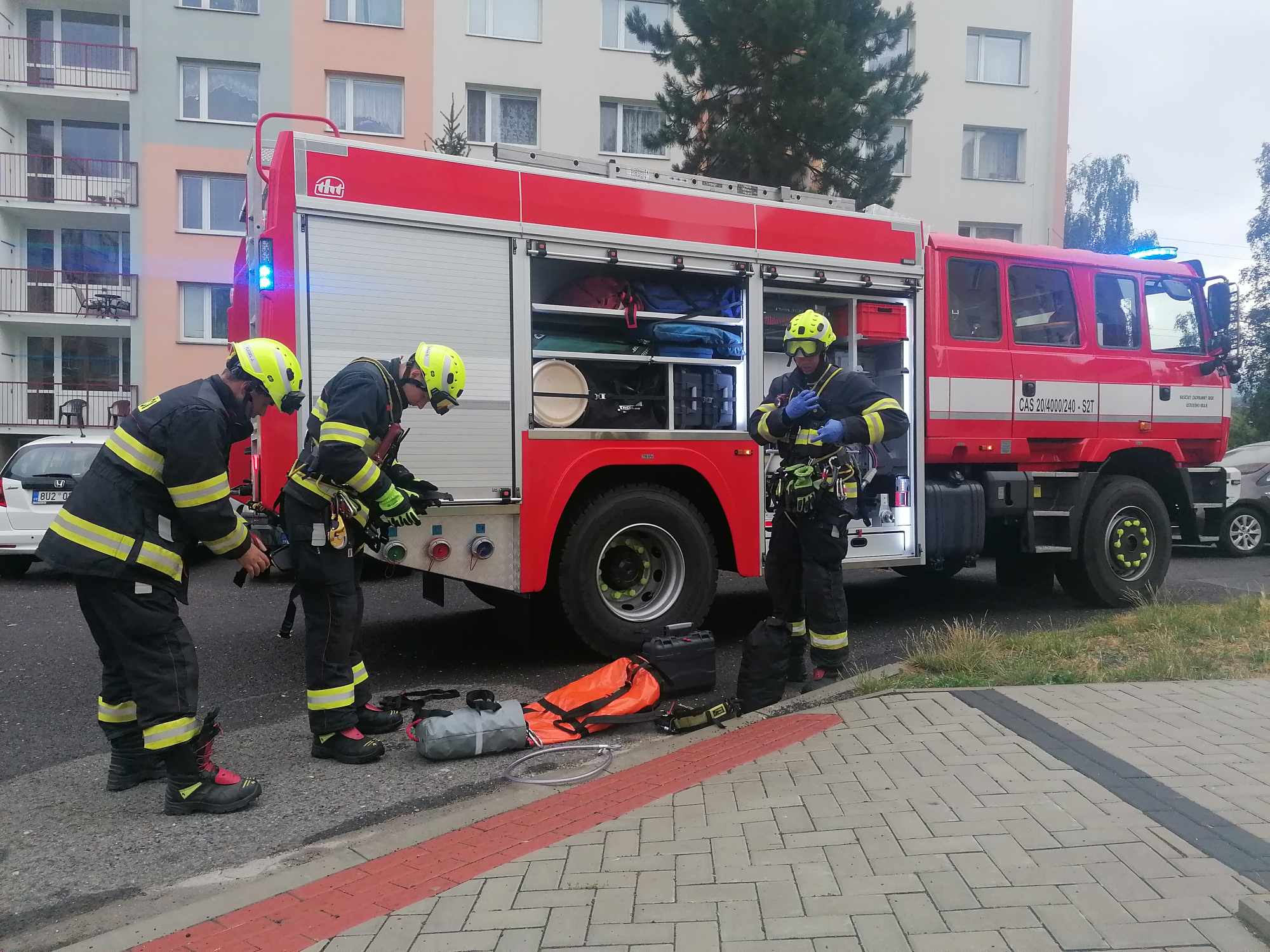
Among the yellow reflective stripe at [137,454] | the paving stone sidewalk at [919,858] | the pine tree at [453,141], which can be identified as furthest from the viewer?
the pine tree at [453,141]

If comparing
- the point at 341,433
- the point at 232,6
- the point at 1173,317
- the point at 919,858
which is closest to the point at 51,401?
the point at 232,6

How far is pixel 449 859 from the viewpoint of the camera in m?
3.12

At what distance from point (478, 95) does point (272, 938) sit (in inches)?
867

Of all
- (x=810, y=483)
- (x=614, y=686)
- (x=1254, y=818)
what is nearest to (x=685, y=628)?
(x=614, y=686)

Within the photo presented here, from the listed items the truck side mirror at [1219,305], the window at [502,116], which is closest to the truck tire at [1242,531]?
the truck side mirror at [1219,305]

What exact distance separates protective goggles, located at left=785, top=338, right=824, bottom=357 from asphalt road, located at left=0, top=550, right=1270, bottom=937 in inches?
75.3

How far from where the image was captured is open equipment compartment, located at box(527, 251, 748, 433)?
564 cm

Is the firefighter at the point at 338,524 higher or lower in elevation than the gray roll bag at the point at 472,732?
higher

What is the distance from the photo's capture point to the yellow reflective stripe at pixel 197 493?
145 inches

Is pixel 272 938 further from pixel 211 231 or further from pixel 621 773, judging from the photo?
pixel 211 231

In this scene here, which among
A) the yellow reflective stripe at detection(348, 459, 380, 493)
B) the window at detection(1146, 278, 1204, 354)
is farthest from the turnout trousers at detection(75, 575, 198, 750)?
the window at detection(1146, 278, 1204, 354)

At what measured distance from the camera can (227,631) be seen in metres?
6.97

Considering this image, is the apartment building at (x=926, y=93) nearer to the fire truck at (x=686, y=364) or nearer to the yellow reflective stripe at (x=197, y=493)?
the fire truck at (x=686, y=364)

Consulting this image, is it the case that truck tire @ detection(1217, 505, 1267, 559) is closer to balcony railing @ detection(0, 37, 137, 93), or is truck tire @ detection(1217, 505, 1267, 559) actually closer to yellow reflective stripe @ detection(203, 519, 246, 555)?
yellow reflective stripe @ detection(203, 519, 246, 555)
